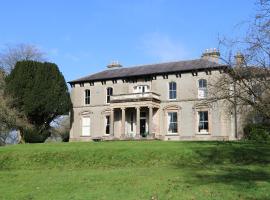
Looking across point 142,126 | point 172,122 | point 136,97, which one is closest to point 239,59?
point 136,97

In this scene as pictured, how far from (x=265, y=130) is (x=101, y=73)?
20962mm

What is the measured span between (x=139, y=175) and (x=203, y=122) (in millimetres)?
27117

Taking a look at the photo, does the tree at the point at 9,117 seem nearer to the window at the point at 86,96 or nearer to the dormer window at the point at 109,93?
the window at the point at 86,96

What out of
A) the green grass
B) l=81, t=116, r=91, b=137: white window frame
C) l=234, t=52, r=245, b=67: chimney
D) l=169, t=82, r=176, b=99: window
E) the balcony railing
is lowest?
the green grass

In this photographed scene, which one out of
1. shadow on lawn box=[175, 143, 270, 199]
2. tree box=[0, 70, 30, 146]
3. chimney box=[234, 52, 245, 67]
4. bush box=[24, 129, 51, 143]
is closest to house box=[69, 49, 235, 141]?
bush box=[24, 129, 51, 143]

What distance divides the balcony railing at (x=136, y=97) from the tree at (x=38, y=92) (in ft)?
20.7

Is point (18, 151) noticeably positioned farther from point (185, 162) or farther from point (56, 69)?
point (56, 69)

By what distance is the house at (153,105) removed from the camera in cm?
4094

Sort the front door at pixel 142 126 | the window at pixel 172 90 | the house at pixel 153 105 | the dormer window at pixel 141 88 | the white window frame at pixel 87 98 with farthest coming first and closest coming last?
the white window frame at pixel 87 98 < the dormer window at pixel 141 88 < the front door at pixel 142 126 < the window at pixel 172 90 < the house at pixel 153 105

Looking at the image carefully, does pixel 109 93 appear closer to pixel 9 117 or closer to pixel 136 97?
pixel 136 97

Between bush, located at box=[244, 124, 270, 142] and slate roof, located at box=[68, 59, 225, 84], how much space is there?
6377 millimetres

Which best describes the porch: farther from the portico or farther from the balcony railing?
the balcony railing

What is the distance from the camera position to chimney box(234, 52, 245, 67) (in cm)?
1917

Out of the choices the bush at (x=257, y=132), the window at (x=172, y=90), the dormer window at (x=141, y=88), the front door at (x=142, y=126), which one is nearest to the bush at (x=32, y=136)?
the front door at (x=142, y=126)
